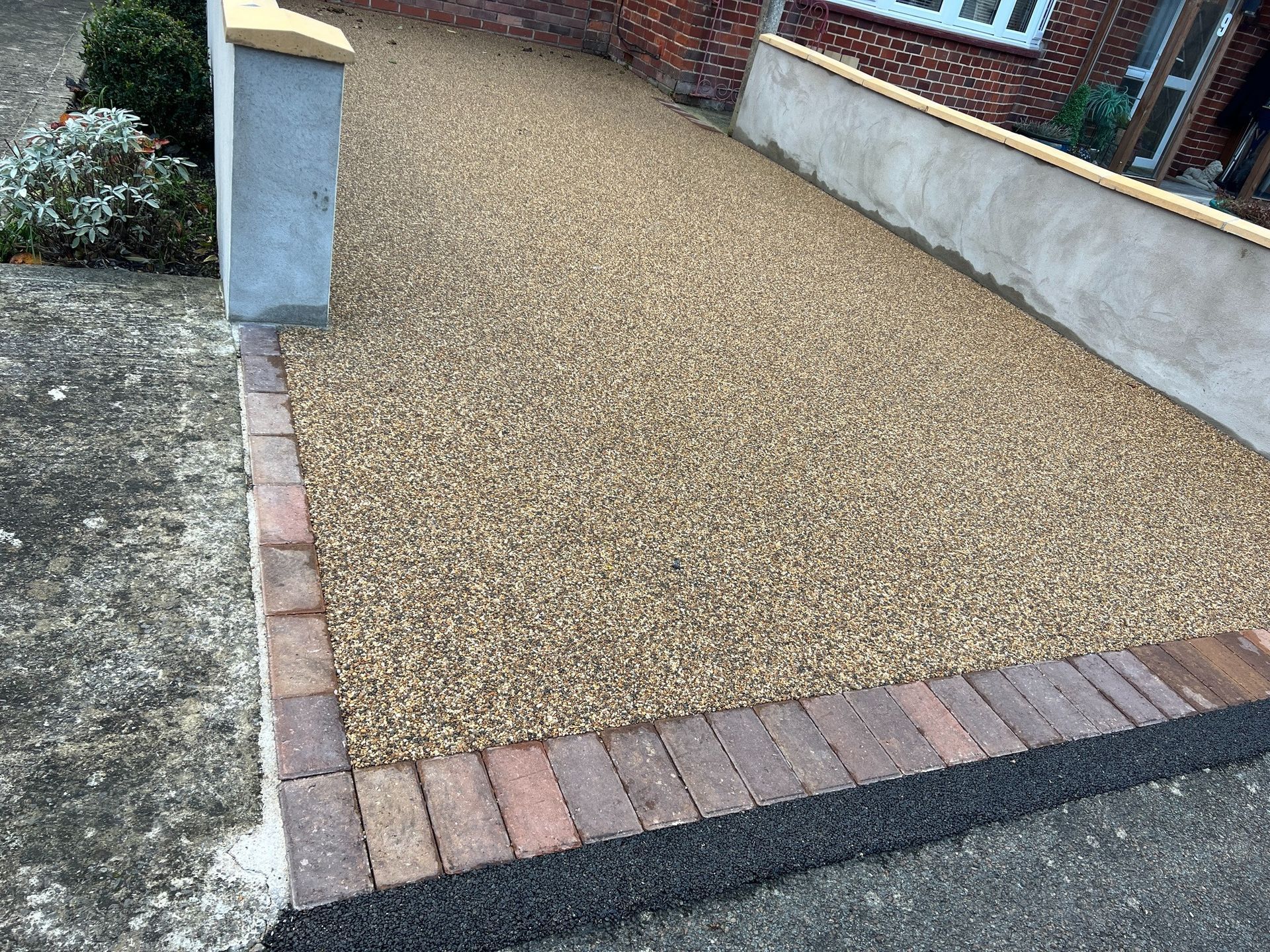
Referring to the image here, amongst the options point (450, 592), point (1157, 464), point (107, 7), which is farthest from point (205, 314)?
point (1157, 464)

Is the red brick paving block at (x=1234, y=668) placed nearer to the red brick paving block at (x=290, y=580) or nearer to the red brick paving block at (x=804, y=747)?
the red brick paving block at (x=804, y=747)

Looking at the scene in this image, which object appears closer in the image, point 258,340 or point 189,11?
point 258,340

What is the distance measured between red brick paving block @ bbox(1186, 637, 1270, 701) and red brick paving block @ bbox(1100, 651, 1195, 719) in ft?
0.81

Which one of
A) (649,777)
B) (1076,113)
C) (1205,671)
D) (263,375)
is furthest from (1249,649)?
(1076,113)

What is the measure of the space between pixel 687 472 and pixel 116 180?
270 cm

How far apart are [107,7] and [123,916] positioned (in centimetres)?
506

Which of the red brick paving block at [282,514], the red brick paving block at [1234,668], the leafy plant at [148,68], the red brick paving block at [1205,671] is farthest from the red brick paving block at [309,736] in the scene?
the leafy plant at [148,68]

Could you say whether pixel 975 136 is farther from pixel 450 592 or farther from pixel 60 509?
pixel 60 509

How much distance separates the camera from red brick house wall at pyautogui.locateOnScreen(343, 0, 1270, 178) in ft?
27.9

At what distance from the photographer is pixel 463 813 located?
1.86m

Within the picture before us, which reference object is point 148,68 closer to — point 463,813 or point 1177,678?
point 463,813

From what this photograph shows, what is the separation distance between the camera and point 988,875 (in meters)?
2.04

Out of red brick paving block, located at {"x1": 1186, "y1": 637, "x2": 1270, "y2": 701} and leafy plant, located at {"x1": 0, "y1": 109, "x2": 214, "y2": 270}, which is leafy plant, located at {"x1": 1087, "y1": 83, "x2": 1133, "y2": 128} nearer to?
red brick paving block, located at {"x1": 1186, "y1": 637, "x2": 1270, "y2": 701}

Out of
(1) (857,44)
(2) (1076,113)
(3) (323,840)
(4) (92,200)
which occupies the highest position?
(1) (857,44)
